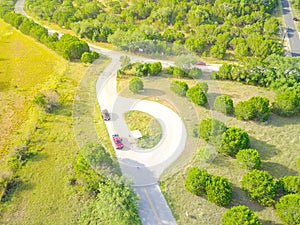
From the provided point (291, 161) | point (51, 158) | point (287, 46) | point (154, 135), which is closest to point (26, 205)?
→ point (51, 158)

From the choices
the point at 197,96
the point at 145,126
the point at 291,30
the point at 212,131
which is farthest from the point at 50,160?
the point at 291,30

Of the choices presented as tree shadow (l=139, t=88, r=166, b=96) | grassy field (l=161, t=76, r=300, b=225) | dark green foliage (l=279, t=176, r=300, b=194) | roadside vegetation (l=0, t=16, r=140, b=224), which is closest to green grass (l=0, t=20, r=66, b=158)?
roadside vegetation (l=0, t=16, r=140, b=224)

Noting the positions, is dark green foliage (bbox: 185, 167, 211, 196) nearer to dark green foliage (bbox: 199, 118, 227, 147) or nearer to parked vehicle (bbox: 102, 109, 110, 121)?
dark green foliage (bbox: 199, 118, 227, 147)

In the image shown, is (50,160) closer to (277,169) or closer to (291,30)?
(277,169)

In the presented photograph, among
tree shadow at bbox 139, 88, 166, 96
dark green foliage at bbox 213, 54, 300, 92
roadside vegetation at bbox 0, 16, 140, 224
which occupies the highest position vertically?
dark green foliage at bbox 213, 54, 300, 92

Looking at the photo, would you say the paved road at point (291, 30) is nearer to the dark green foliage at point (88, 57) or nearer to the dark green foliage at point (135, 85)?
the dark green foliage at point (135, 85)

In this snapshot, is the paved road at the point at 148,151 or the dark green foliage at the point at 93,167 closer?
the paved road at the point at 148,151

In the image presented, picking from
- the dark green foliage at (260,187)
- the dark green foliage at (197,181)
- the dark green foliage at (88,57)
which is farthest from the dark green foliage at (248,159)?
the dark green foliage at (88,57)
